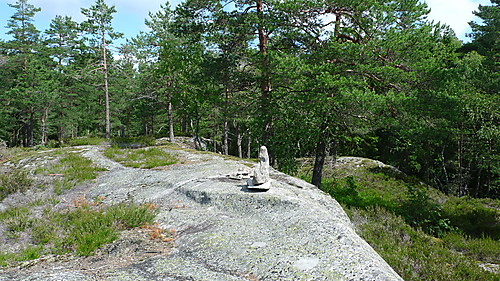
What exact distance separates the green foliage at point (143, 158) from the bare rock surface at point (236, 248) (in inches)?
223

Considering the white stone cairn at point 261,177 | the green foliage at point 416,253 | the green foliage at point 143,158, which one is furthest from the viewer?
the green foliage at point 143,158

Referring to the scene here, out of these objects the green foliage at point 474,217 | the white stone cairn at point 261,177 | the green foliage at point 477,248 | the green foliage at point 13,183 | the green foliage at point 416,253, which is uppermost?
the white stone cairn at point 261,177

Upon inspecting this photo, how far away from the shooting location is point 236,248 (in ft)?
14.4


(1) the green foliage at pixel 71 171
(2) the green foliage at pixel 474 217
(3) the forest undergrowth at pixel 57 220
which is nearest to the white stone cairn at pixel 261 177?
(3) the forest undergrowth at pixel 57 220

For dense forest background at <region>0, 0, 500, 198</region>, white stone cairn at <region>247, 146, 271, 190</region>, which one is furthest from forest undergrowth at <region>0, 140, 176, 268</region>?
dense forest background at <region>0, 0, 500, 198</region>

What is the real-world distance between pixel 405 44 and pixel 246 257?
10316 millimetres

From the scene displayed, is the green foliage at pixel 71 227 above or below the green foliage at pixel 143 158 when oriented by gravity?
below

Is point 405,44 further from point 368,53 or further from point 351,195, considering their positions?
point 351,195

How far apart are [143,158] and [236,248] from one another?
454 inches

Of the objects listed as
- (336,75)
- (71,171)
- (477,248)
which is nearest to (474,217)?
(477,248)

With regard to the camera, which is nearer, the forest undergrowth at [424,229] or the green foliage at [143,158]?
the forest undergrowth at [424,229]

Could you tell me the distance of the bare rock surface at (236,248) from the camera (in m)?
3.62

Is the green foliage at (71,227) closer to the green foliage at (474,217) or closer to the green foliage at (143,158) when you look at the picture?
the green foliage at (143,158)

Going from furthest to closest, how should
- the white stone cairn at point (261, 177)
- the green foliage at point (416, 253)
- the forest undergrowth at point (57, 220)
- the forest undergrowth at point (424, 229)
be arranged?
the white stone cairn at point (261, 177) < the forest undergrowth at point (424, 229) < the green foliage at point (416, 253) < the forest undergrowth at point (57, 220)
